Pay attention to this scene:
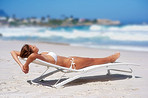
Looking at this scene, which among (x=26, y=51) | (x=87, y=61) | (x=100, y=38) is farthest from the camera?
(x=100, y=38)

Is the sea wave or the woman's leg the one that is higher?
the sea wave

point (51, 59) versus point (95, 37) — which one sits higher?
point (95, 37)

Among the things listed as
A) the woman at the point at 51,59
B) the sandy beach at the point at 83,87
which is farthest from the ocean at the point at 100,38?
the woman at the point at 51,59

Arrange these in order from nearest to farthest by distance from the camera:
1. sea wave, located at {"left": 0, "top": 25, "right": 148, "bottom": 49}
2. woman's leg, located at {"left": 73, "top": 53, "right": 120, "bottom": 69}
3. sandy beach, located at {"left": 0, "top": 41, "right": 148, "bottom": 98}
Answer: sandy beach, located at {"left": 0, "top": 41, "right": 148, "bottom": 98} → woman's leg, located at {"left": 73, "top": 53, "right": 120, "bottom": 69} → sea wave, located at {"left": 0, "top": 25, "right": 148, "bottom": 49}

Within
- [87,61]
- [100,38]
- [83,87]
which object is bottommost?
[83,87]

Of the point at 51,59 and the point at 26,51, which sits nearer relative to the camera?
the point at 26,51

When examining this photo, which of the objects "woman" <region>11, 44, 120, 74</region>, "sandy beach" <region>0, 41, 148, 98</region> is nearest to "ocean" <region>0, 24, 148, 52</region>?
"sandy beach" <region>0, 41, 148, 98</region>

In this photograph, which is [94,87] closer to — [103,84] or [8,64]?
[103,84]

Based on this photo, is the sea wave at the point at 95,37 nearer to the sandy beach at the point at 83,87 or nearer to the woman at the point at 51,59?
the sandy beach at the point at 83,87

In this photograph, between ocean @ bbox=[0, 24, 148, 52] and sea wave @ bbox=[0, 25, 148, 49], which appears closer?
ocean @ bbox=[0, 24, 148, 52]

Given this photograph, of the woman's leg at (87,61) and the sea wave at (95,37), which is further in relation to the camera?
the sea wave at (95,37)

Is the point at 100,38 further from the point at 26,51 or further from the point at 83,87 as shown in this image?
the point at 26,51

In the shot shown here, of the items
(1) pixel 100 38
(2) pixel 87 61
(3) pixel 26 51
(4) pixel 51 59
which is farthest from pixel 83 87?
(1) pixel 100 38

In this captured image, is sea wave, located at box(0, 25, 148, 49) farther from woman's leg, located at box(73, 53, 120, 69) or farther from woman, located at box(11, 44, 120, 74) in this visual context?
woman, located at box(11, 44, 120, 74)
